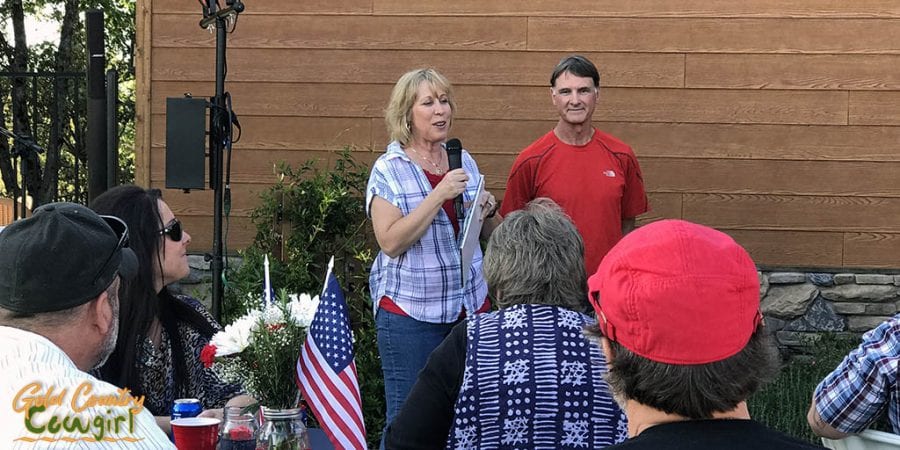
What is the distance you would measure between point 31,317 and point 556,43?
429 centimetres

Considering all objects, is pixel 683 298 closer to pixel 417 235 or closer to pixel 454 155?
pixel 417 235

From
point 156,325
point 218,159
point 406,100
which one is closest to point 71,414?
point 156,325

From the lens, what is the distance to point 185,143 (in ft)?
16.4

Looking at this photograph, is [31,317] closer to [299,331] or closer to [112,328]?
[112,328]

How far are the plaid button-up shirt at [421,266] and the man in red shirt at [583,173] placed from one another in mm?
433

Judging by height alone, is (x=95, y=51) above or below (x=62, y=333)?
above

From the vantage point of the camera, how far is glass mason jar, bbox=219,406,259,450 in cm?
249

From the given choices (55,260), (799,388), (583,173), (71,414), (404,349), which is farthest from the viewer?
(799,388)

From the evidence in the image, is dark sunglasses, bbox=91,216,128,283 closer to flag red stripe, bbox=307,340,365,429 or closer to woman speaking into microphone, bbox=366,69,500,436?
flag red stripe, bbox=307,340,365,429

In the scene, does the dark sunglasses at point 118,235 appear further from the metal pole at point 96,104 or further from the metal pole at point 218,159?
the metal pole at point 96,104

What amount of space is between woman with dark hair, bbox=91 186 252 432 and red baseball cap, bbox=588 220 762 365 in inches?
71.1

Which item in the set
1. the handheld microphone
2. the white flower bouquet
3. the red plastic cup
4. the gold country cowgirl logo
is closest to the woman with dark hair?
the red plastic cup

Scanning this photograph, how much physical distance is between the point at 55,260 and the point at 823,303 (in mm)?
4774

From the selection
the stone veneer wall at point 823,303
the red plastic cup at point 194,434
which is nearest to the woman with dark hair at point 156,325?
the red plastic cup at point 194,434
